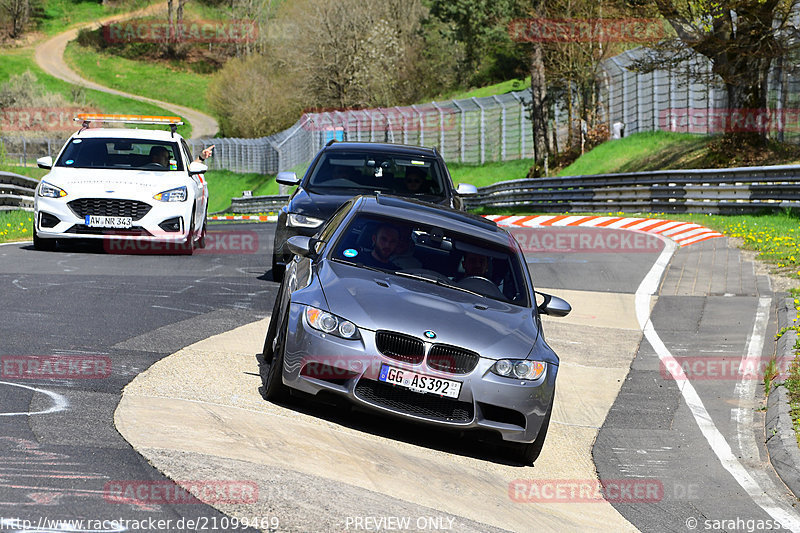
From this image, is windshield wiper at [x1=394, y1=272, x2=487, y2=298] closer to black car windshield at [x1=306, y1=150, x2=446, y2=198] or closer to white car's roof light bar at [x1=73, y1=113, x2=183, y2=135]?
black car windshield at [x1=306, y1=150, x2=446, y2=198]

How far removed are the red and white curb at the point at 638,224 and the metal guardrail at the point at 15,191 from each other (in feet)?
35.8

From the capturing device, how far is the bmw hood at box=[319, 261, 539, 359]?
716 centimetres

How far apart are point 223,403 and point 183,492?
214 centimetres

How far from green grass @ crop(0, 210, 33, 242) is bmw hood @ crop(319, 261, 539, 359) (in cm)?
1274

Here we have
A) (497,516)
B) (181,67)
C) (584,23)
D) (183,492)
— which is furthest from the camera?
(181,67)

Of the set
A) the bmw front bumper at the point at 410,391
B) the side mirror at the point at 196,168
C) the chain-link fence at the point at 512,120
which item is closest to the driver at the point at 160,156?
the side mirror at the point at 196,168

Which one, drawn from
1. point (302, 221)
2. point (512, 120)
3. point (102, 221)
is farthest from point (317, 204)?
point (512, 120)

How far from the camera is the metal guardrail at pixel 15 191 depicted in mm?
24516

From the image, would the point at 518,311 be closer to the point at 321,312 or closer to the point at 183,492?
the point at 321,312

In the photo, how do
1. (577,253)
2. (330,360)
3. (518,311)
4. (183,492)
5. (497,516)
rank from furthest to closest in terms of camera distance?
(577,253) < (518,311) < (330,360) < (497,516) < (183,492)

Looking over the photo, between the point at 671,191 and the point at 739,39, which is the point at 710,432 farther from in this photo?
the point at 739,39

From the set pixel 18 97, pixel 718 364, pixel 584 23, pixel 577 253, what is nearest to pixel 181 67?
pixel 18 97

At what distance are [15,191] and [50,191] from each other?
1200 cm

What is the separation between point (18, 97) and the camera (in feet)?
295
